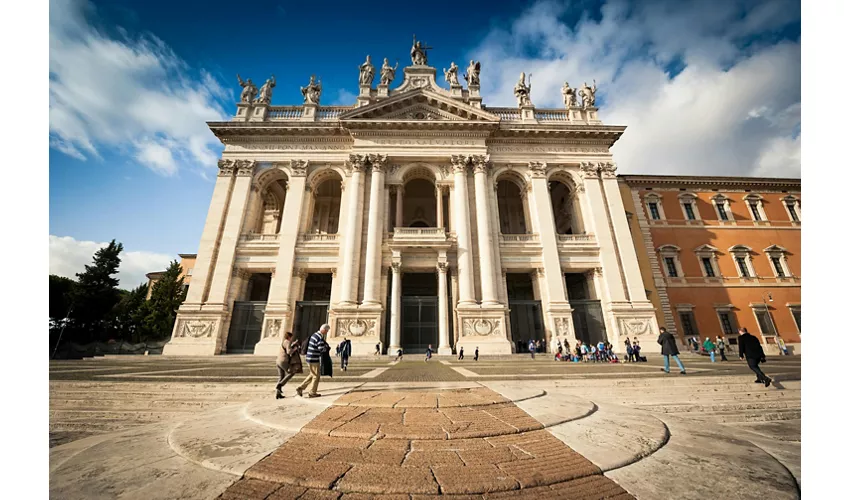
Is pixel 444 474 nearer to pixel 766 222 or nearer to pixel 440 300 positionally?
pixel 440 300

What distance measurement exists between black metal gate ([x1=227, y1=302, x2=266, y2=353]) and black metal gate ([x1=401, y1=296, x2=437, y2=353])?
24.3 ft

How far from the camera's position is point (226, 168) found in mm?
19188

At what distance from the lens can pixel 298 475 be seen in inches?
73.6

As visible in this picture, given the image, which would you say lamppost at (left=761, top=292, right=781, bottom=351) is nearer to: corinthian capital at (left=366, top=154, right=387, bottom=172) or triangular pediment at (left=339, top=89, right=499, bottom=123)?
triangular pediment at (left=339, top=89, right=499, bottom=123)

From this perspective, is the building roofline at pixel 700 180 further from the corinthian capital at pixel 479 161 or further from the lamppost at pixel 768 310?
the corinthian capital at pixel 479 161

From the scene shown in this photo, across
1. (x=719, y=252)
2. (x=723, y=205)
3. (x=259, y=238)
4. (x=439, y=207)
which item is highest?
(x=723, y=205)

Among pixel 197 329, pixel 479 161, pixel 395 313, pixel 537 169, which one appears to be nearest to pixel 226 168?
pixel 197 329

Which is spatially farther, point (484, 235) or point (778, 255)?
point (778, 255)

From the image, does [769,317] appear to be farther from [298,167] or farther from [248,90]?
[248,90]

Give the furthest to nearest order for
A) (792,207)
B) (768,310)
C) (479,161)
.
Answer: (792,207) → (768,310) → (479,161)

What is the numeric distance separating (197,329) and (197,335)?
304 mm

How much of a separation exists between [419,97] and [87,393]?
790 inches

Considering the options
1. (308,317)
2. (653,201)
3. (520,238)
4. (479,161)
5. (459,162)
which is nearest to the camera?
(308,317)

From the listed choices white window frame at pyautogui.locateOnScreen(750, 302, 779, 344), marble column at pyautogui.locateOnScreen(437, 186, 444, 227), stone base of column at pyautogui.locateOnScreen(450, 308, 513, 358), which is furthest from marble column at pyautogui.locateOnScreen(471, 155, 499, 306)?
white window frame at pyautogui.locateOnScreen(750, 302, 779, 344)
